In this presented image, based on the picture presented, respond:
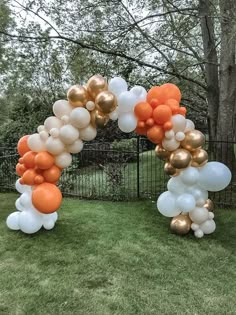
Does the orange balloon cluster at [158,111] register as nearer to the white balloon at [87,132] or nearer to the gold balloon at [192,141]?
the gold balloon at [192,141]

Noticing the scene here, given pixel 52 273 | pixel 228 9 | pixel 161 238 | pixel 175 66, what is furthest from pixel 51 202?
pixel 175 66

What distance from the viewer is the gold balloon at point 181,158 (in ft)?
15.5

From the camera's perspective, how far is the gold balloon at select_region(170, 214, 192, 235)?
203 inches

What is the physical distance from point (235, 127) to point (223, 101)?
73cm

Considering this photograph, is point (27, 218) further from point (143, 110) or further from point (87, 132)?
point (143, 110)

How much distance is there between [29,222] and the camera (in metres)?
4.98

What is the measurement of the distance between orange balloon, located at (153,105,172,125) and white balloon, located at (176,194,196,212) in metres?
1.13

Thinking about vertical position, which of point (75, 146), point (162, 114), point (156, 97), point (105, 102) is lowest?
point (75, 146)

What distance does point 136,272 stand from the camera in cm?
411

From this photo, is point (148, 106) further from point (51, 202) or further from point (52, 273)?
point (52, 273)

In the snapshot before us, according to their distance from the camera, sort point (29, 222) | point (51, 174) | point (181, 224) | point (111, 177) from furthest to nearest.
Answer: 1. point (111, 177)
2. point (181, 224)
3. point (29, 222)
4. point (51, 174)

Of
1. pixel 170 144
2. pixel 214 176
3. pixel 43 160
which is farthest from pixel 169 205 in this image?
pixel 43 160

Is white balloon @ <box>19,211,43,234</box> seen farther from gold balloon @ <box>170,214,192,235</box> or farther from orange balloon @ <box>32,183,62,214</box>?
gold balloon @ <box>170,214,192,235</box>

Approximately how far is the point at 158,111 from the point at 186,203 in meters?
1.35
